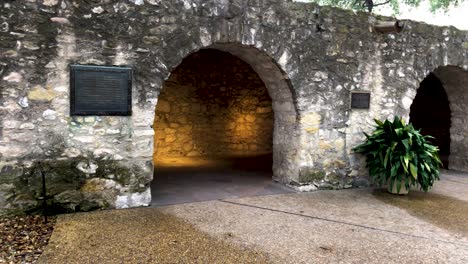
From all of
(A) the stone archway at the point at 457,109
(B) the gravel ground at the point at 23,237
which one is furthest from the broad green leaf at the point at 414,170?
(B) the gravel ground at the point at 23,237

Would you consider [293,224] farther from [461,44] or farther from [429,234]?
[461,44]

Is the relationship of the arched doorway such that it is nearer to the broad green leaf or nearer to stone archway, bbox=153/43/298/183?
stone archway, bbox=153/43/298/183

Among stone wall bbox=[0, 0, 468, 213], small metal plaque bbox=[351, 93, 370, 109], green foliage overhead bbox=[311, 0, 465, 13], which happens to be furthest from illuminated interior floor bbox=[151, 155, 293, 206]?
green foliage overhead bbox=[311, 0, 465, 13]

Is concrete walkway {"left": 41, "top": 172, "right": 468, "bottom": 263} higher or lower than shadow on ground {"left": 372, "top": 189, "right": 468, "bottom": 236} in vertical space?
lower

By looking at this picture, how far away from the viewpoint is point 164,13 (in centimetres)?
404

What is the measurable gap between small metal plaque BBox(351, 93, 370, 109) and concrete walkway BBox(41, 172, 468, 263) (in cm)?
131

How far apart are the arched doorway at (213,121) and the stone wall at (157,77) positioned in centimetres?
141

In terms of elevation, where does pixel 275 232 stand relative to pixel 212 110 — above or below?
below

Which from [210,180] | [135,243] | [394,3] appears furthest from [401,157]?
[394,3]

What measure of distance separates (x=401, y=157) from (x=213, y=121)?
13.5 ft

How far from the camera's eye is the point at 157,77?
404 centimetres

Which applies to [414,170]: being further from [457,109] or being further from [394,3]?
[394,3]

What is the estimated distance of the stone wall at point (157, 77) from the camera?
357cm

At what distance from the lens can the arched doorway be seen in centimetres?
693
